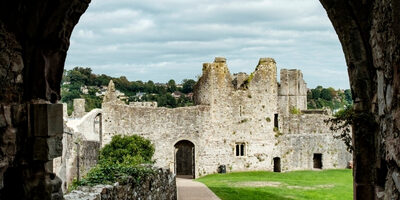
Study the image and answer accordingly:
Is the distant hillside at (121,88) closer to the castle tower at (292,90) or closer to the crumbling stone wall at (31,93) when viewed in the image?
the castle tower at (292,90)

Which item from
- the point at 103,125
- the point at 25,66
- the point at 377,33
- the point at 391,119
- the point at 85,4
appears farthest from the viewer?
the point at 103,125

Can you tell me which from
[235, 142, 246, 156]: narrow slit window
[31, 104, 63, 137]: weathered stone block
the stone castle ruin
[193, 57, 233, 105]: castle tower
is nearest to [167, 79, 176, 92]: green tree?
the stone castle ruin

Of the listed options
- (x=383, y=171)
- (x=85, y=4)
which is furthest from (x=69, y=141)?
(x=383, y=171)

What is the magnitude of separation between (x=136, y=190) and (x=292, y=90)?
40.7 metres

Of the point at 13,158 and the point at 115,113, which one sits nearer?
the point at 13,158

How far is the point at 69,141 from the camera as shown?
22.9m

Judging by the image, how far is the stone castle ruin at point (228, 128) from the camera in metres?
29.0

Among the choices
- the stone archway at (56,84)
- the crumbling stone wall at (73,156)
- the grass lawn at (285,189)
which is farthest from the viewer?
the crumbling stone wall at (73,156)

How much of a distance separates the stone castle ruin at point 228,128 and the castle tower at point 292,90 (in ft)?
45.5

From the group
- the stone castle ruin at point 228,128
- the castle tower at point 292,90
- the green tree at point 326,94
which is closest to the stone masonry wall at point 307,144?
the stone castle ruin at point 228,128

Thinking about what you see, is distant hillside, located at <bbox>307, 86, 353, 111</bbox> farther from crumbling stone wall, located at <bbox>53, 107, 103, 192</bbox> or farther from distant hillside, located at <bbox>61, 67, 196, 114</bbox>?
crumbling stone wall, located at <bbox>53, 107, 103, 192</bbox>

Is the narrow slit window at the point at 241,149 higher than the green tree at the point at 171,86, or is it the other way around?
the green tree at the point at 171,86

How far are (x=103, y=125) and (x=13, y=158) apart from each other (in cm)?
2285

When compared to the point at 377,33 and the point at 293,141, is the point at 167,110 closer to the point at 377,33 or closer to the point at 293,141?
the point at 293,141
